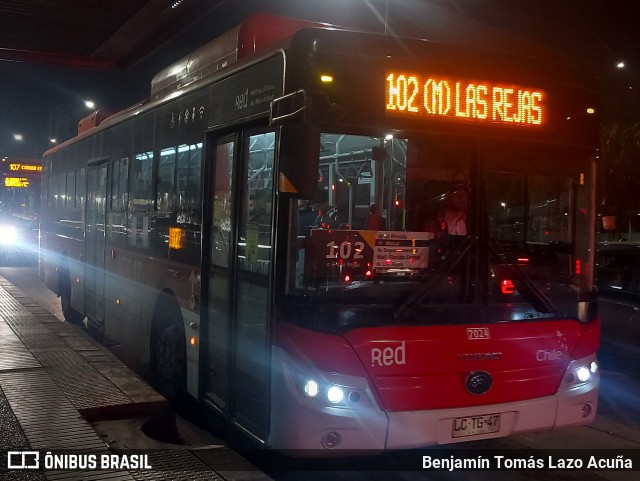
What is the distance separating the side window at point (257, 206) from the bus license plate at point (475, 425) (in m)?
1.66

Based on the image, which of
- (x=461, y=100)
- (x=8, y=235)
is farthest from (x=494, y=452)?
(x=8, y=235)

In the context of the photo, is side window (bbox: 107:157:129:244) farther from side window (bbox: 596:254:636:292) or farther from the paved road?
side window (bbox: 596:254:636:292)

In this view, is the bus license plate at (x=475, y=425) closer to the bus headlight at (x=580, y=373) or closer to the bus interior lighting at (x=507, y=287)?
the bus headlight at (x=580, y=373)

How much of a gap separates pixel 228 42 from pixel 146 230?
2410 mm

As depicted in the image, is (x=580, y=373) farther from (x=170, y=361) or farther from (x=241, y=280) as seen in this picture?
(x=170, y=361)

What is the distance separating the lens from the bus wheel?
6766mm

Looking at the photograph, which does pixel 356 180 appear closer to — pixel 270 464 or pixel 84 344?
pixel 270 464

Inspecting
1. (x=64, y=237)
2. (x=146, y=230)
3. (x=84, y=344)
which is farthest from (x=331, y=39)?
(x=64, y=237)

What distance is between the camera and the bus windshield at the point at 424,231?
184 inches

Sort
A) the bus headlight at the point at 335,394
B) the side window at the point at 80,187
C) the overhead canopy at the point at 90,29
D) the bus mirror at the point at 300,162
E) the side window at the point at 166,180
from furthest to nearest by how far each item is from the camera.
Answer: the overhead canopy at the point at 90,29 < the side window at the point at 80,187 < the side window at the point at 166,180 < the bus headlight at the point at 335,394 < the bus mirror at the point at 300,162

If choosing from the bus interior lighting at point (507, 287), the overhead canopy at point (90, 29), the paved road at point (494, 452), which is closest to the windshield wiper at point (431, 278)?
the bus interior lighting at point (507, 287)

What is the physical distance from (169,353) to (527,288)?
12.1 ft

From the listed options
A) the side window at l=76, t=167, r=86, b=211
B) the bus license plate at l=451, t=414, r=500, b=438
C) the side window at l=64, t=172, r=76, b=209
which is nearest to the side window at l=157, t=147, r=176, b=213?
the bus license plate at l=451, t=414, r=500, b=438

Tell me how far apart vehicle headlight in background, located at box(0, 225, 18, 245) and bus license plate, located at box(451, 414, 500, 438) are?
2455 centimetres
